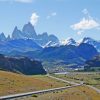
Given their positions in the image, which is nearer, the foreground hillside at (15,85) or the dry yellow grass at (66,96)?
the dry yellow grass at (66,96)

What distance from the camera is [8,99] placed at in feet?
195

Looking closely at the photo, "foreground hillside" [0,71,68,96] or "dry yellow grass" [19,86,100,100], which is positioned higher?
"foreground hillside" [0,71,68,96]

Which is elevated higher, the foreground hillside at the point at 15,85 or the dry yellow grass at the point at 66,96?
the foreground hillside at the point at 15,85

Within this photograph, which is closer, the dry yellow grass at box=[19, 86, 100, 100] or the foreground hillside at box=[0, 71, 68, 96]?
the dry yellow grass at box=[19, 86, 100, 100]

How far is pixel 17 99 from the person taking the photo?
6266cm

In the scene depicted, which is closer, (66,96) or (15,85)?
(66,96)

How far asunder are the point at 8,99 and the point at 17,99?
11.0 ft

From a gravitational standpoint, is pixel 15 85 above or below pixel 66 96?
above
